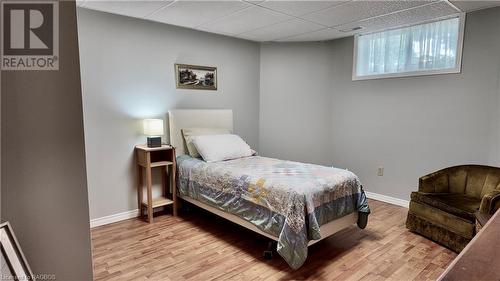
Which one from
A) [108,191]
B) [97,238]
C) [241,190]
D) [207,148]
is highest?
[207,148]

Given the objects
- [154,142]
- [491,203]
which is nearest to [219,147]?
[154,142]

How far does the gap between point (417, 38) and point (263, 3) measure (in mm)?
2193

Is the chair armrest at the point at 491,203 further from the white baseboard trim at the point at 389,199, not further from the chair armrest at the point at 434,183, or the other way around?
the white baseboard trim at the point at 389,199

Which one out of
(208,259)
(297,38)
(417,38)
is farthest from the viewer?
(297,38)

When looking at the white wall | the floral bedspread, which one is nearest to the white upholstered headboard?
the floral bedspread

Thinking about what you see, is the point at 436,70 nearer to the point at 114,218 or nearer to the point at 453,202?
the point at 453,202

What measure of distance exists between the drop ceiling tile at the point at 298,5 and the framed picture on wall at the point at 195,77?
1.40 metres

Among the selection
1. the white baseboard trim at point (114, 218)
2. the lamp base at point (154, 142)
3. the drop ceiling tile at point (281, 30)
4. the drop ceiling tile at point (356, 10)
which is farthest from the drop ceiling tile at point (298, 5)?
the white baseboard trim at point (114, 218)

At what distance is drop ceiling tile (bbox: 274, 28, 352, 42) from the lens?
3.90 meters

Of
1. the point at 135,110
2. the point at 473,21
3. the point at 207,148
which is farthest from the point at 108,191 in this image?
the point at 473,21

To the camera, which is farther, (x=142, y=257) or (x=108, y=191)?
(x=108, y=191)

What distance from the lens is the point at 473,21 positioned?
3.18 meters

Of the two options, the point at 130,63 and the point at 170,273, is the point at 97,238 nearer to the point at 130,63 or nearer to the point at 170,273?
the point at 170,273

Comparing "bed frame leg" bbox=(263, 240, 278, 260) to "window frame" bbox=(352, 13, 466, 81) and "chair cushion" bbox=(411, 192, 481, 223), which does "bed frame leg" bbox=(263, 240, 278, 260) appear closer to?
"chair cushion" bbox=(411, 192, 481, 223)
